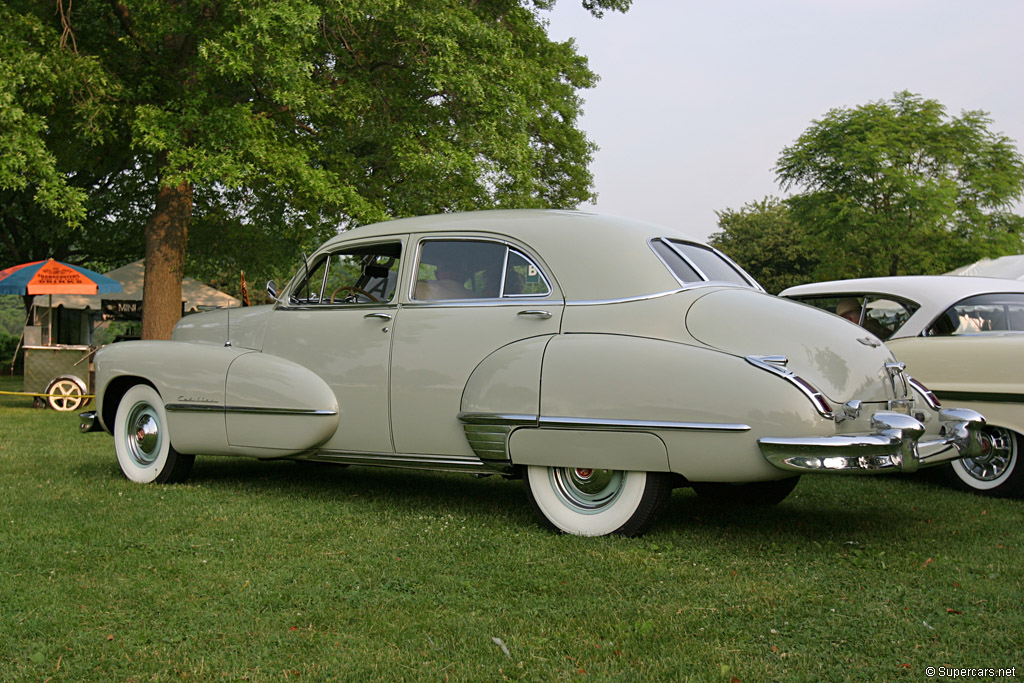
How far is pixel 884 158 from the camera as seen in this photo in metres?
34.0

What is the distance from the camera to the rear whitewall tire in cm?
521

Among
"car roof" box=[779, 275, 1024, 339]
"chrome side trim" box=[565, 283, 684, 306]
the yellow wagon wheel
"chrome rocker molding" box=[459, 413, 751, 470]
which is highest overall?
"car roof" box=[779, 275, 1024, 339]

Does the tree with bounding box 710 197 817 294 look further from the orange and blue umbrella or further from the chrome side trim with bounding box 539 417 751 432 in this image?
the chrome side trim with bounding box 539 417 751 432

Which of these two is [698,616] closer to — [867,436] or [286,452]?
[867,436]

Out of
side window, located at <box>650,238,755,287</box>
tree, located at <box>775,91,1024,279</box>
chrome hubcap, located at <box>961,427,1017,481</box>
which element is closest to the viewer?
side window, located at <box>650,238,755,287</box>

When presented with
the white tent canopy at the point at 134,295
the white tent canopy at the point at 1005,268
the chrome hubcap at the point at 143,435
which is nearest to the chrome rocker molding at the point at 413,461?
the chrome hubcap at the point at 143,435

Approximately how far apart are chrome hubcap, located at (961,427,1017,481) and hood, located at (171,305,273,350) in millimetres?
5608

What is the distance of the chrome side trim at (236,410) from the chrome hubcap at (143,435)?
36cm

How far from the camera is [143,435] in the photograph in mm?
7512

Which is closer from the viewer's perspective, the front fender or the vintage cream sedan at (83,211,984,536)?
the vintage cream sedan at (83,211,984,536)

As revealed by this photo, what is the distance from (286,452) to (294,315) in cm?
103

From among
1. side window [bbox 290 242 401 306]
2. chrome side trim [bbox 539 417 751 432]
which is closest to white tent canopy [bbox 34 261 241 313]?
side window [bbox 290 242 401 306]

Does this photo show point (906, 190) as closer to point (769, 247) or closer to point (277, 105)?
point (769, 247)

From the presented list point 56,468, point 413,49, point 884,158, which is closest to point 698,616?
point 56,468
